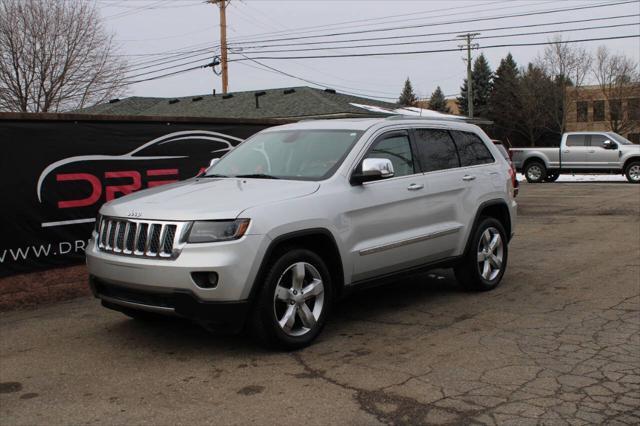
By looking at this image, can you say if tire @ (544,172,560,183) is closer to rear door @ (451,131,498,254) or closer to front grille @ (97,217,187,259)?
rear door @ (451,131,498,254)

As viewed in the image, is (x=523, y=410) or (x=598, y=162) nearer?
(x=523, y=410)

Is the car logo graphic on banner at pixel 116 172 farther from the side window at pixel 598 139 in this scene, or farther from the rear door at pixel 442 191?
the side window at pixel 598 139

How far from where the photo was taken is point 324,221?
515 centimetres

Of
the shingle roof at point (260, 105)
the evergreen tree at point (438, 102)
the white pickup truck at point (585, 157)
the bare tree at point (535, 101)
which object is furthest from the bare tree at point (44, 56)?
the evergreen tree at point (438, 102)

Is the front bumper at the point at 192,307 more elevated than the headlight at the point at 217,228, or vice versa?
the headlight at the point at 217,228

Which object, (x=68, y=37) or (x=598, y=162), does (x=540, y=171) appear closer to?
(x=598, y=162)

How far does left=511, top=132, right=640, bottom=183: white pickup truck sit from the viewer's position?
84.1 feet

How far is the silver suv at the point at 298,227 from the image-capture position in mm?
4633

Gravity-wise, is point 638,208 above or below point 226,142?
below

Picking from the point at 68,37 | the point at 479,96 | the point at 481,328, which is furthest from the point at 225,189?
the point at 479,96

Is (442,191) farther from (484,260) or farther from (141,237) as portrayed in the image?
(141,237)

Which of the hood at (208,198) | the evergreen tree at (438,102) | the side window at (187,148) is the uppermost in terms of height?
the evergreen tree at (438,102)

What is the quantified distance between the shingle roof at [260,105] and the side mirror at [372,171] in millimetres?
19524

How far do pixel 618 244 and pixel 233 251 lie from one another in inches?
302
